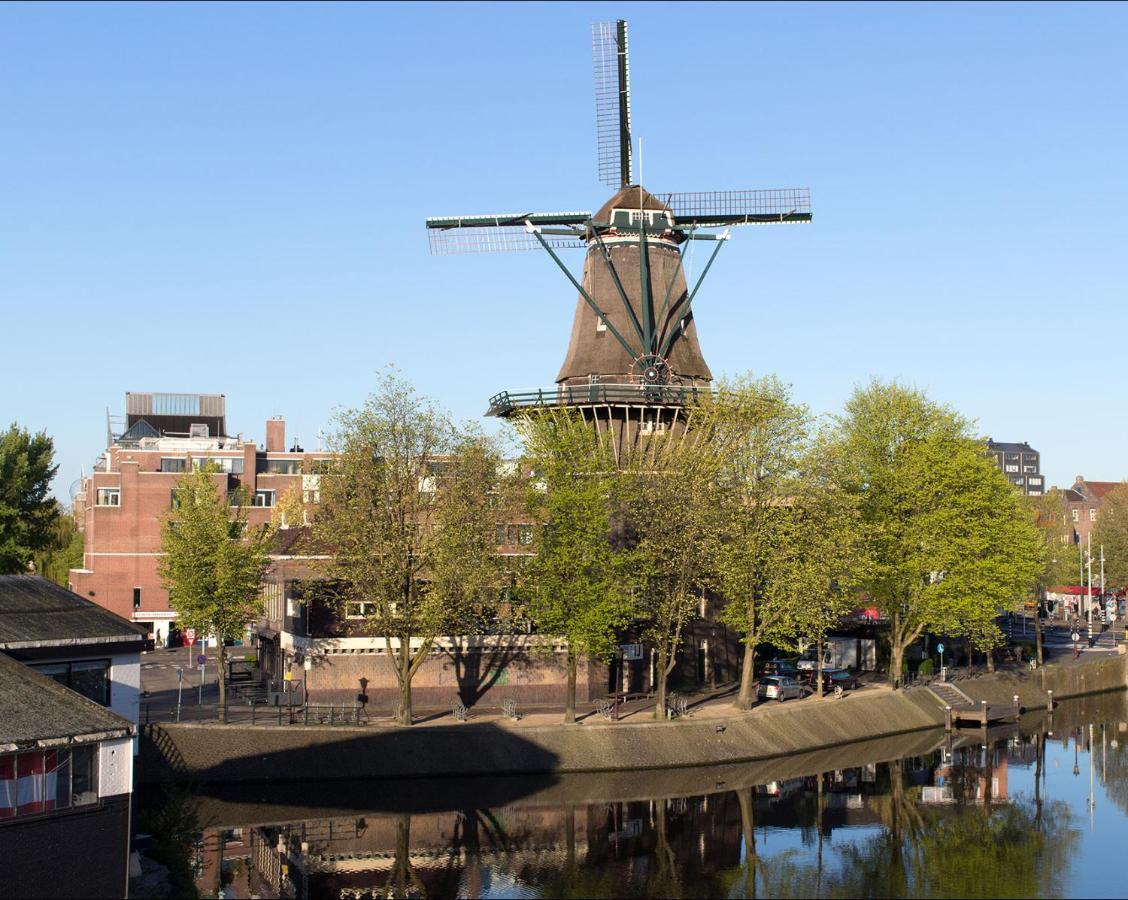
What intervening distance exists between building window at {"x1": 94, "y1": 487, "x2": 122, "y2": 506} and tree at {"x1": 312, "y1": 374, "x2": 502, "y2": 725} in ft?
200

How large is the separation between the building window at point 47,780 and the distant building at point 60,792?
24 mm

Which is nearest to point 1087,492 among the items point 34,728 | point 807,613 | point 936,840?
point 807,613

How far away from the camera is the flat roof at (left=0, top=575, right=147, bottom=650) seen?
4234 centimetres

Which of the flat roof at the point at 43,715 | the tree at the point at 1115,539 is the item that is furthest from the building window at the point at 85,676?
the tree at the point at 1115,539

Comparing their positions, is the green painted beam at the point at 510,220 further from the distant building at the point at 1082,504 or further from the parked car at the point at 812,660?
the distant building at the point at 1082,504

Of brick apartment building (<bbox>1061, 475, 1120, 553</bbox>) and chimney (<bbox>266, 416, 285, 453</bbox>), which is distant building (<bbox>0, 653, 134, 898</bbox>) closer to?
chimney (<bbox>266, 416, 285, 453</bbox>)

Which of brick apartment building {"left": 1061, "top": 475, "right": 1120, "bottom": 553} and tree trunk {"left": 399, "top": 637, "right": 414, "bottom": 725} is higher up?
brick apartment building {"left": 1061, "top": 475, "right": 1120, "bottom": 553}

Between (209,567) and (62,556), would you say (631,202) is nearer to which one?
(209,567)

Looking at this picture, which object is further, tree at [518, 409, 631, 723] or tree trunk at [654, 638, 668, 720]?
tree trunk at [654, 638, 668, 720]

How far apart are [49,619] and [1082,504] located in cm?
16674

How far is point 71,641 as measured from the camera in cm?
4388

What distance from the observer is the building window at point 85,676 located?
44250mm

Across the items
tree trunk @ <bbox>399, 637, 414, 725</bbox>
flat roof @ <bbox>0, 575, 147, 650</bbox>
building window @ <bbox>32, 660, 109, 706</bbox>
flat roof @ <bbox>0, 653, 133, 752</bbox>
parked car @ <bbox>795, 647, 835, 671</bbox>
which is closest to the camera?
flat roof @ <bbox>0, 653, 133, 752</bbox>

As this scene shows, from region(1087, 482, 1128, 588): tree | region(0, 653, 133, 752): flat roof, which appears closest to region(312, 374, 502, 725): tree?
region(0, 653, 133, 752): flat roof
